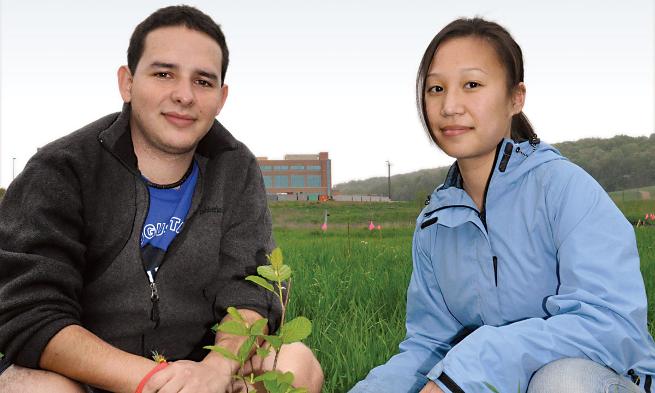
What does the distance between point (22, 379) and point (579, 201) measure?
1.74 metres

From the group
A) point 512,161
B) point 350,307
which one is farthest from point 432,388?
point 350,307

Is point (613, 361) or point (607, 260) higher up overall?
point (607, 260)

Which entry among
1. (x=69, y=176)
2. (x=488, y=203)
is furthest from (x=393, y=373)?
(x=69, y=176)

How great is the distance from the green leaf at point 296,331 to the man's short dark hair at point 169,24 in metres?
1.37

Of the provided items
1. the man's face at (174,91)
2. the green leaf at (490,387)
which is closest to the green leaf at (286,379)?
the green leaf at (490,387)

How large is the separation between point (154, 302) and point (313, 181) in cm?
8542

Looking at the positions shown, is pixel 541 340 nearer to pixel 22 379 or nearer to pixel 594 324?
pixel 594 324

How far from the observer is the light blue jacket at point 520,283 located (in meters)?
1.51

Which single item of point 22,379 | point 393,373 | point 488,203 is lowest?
point 393,373

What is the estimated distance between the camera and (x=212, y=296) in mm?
2232

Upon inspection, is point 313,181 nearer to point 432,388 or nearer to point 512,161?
point 512,161

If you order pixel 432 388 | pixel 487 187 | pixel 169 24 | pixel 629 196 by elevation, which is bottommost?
pixel 629 196

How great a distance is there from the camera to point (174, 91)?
2092 millimetres

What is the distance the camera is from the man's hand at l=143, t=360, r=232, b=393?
1654 mm
